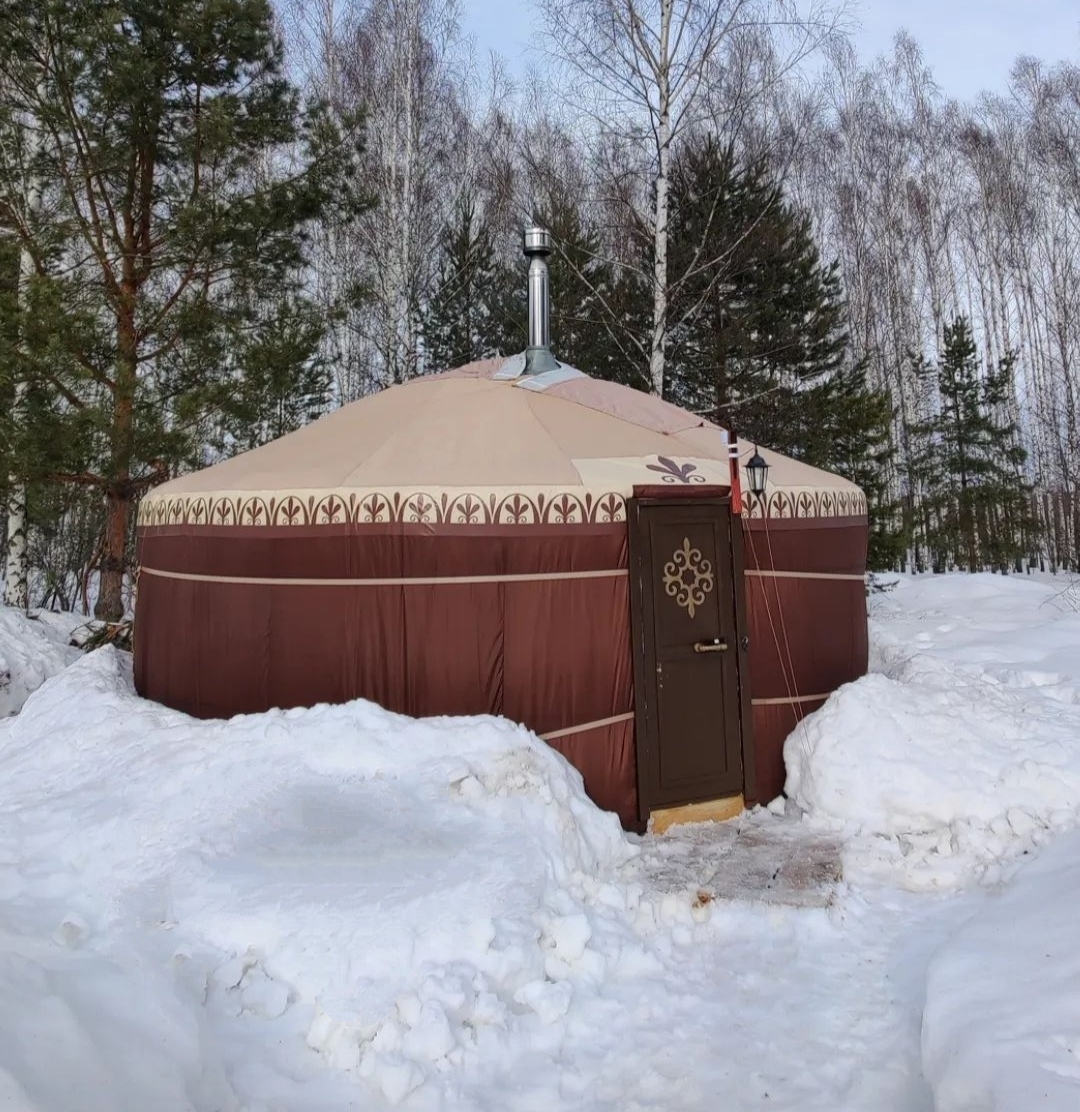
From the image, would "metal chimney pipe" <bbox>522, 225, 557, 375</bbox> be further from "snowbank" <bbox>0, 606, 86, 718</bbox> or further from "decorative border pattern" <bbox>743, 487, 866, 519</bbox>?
"snowbank" <bbox>0, 606, 86, 718</bbox>

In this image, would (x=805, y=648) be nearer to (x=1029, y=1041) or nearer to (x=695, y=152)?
(x=1029, y=1041)

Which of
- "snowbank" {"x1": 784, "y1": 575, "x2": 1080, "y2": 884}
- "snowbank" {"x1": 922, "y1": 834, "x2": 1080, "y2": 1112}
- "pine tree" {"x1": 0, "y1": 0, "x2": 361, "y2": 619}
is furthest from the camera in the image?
"pine tree" {"x1": 0, "y1": 0, "x2": 361, "y2": 619}

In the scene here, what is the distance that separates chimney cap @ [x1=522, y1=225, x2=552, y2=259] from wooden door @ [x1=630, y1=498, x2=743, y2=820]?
1872 millimetres

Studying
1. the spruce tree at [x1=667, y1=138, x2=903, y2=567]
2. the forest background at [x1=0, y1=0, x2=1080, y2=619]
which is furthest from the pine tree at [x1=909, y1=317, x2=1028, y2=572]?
the spruce tree at [x1=667, y1=138, x2=903, y2=567]

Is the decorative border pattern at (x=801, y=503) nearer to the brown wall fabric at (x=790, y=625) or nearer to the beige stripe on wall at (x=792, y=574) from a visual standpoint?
the brown wall fabric at (x=790, y=625)

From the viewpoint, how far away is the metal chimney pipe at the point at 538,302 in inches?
193

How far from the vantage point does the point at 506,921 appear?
2.58 meters

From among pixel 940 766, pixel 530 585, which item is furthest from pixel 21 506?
pixel 940 766

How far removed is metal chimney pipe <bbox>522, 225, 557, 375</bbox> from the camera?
4891 mm

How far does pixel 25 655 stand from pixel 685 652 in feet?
18.5

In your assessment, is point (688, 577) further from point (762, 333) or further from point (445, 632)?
point (762, 333)

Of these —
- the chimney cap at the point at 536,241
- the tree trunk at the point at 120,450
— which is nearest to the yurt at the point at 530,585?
the chimney cap at the point at 536,241

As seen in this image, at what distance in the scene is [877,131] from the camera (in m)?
16.2

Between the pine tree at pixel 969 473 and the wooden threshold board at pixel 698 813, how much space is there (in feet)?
38.7
